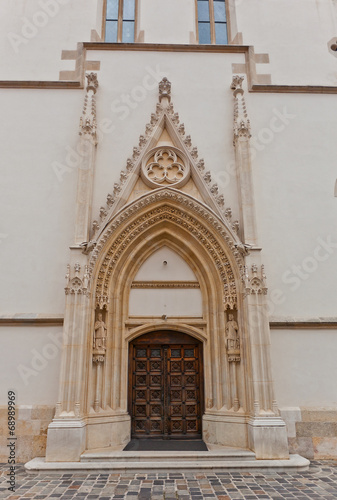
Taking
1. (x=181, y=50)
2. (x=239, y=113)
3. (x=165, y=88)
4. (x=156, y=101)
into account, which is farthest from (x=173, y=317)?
(x=181, y=50)

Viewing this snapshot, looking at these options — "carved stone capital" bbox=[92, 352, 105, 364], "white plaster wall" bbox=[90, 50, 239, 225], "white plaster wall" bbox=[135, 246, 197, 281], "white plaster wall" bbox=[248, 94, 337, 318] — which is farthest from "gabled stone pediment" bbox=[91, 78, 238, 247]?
"carved stone capital" bbox=[92, 352, 105, 364]

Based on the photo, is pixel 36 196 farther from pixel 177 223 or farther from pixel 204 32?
pixel 204 32

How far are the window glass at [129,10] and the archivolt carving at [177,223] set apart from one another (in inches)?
257

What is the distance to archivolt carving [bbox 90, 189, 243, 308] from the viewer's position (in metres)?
8.44

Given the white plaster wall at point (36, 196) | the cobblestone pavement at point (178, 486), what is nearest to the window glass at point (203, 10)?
the white plaster wall at point (36, 196)

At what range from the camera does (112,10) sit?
11680mm

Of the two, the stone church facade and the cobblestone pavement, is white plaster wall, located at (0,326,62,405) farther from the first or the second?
the cobblestone pavement

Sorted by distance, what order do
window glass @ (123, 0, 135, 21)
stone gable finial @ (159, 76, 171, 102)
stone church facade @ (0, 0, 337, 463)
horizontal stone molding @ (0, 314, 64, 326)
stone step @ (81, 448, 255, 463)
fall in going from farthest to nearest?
1. window glass @ (123, 0, 135, 21)
2. stone gable finial @ (159, 76, 171, 102)
3. horizontal stone molding @ (0, 314, 64, 326)
4. stone church facade @ (0, 0, 337, 463)
5. stone step @ (81, 448, 255, 463)

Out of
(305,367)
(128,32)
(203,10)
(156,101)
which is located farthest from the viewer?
(203,10)

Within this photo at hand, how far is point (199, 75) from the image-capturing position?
1036 cm

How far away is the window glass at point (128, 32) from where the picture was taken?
11273mm

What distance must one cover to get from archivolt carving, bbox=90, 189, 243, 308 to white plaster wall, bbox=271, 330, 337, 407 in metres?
1.59

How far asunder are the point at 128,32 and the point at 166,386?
10447mm

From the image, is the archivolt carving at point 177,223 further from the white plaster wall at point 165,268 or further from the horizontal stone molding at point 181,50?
the horizontal stone molding at point 181,50
